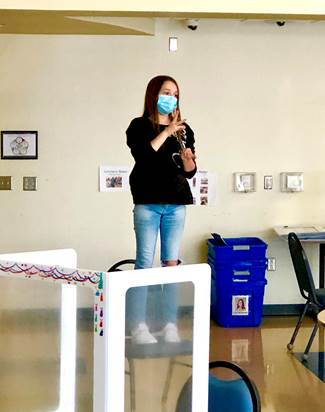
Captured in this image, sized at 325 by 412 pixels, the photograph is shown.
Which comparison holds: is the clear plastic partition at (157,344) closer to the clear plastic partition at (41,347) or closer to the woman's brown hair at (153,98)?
the clear plastic partition at (41,347)

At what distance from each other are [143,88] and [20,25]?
1.10 m

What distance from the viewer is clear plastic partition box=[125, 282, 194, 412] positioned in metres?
2.17

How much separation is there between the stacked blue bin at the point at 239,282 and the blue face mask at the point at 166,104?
200 cm

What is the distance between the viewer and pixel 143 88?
5691 mm

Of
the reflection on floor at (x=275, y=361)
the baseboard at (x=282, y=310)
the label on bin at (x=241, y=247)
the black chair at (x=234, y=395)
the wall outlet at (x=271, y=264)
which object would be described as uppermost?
the label on bin at (x=241, y=247)

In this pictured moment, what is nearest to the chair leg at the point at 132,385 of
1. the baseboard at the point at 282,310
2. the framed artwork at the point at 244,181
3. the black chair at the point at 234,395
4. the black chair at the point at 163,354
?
the black chair at the point at 163,354

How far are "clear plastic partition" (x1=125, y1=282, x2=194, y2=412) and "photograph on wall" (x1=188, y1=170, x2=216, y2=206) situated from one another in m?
3.55

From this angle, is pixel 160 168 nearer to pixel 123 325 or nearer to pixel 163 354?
pixel 163 354

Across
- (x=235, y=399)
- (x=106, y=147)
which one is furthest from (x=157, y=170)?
(x=106, y=147)

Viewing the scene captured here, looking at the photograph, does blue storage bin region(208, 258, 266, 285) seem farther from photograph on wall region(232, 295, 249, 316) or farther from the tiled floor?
the tiled floor

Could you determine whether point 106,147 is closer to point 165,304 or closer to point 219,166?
point 219,166

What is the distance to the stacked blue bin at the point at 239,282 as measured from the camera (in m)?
5.52

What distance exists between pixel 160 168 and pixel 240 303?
6.97ft

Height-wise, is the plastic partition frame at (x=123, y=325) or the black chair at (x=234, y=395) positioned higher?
the plastic partition frame at (x=123, y=325)
